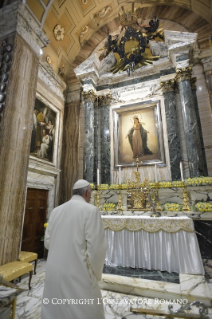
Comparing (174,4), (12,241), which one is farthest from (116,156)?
(174,4)

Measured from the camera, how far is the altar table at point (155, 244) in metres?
3.73

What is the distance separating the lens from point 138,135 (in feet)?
22.5

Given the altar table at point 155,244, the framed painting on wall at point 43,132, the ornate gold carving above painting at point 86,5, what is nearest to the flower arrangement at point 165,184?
the altar table at point 155,244

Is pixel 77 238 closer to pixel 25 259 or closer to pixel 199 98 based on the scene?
pixel 25 259

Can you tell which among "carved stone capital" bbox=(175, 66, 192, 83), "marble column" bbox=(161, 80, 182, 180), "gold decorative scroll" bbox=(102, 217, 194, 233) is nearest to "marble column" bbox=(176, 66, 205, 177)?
"carved stone capital" bbox=(175, 66, 192, 83)

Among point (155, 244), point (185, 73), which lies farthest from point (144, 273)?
point (185, 73)

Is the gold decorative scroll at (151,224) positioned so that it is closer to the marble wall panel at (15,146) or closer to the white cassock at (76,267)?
the marble wall panel at (15,146)

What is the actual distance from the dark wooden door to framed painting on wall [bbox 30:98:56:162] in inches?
50.1

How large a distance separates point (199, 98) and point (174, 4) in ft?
14.5

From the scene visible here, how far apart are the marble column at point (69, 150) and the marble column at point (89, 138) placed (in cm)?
81

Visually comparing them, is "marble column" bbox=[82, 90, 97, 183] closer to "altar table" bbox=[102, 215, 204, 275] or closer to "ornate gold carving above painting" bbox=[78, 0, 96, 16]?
"altar table" bbox=[102, 215, 204, 275]

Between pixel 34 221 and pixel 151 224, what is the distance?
3.62 meters

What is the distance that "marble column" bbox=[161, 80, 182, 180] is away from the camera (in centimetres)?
619

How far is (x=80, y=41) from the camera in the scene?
8648 mm
